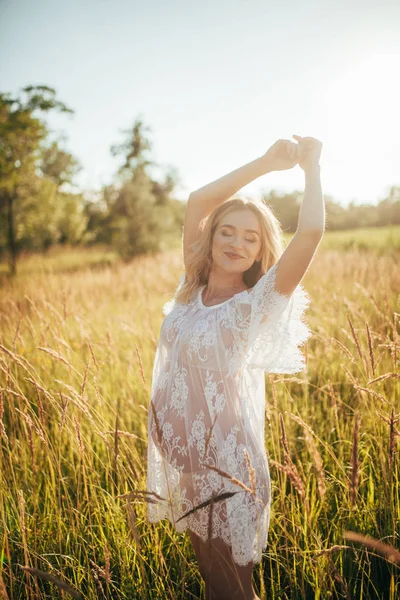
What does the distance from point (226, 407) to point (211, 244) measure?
931 millimetres

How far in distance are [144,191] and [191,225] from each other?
55.2 ft

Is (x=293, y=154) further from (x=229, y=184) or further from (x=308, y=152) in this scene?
(x=229, y=184)

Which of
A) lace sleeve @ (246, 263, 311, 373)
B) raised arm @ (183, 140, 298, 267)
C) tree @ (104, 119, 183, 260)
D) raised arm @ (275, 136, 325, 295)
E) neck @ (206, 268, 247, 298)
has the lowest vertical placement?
lace sleeve @ (246, 263, 311, 373)

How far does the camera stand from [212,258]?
1.96 metres

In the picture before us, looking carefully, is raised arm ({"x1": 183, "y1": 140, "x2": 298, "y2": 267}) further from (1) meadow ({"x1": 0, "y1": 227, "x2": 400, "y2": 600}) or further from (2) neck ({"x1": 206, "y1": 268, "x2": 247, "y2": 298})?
(1) meadow ({"x1": 0, "y1": 227, "x2": 400, "y2": 600})

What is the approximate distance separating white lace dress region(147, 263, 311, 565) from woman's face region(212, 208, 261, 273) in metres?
0.28

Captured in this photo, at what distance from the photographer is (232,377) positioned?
5.03 feet

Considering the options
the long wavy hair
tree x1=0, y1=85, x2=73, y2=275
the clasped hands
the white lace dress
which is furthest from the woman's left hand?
tree x1=0, y1=85, x2=73, y2=275

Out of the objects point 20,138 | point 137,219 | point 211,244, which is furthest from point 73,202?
point 211,244

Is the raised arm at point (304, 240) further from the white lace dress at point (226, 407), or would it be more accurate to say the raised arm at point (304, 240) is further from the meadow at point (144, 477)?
the meadow at point (144, 477)

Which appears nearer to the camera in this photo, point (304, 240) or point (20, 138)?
point (304, 240)

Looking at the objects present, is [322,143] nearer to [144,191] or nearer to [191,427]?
[191,427]

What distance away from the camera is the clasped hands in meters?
1.53

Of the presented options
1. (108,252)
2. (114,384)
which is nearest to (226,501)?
(114,384)
